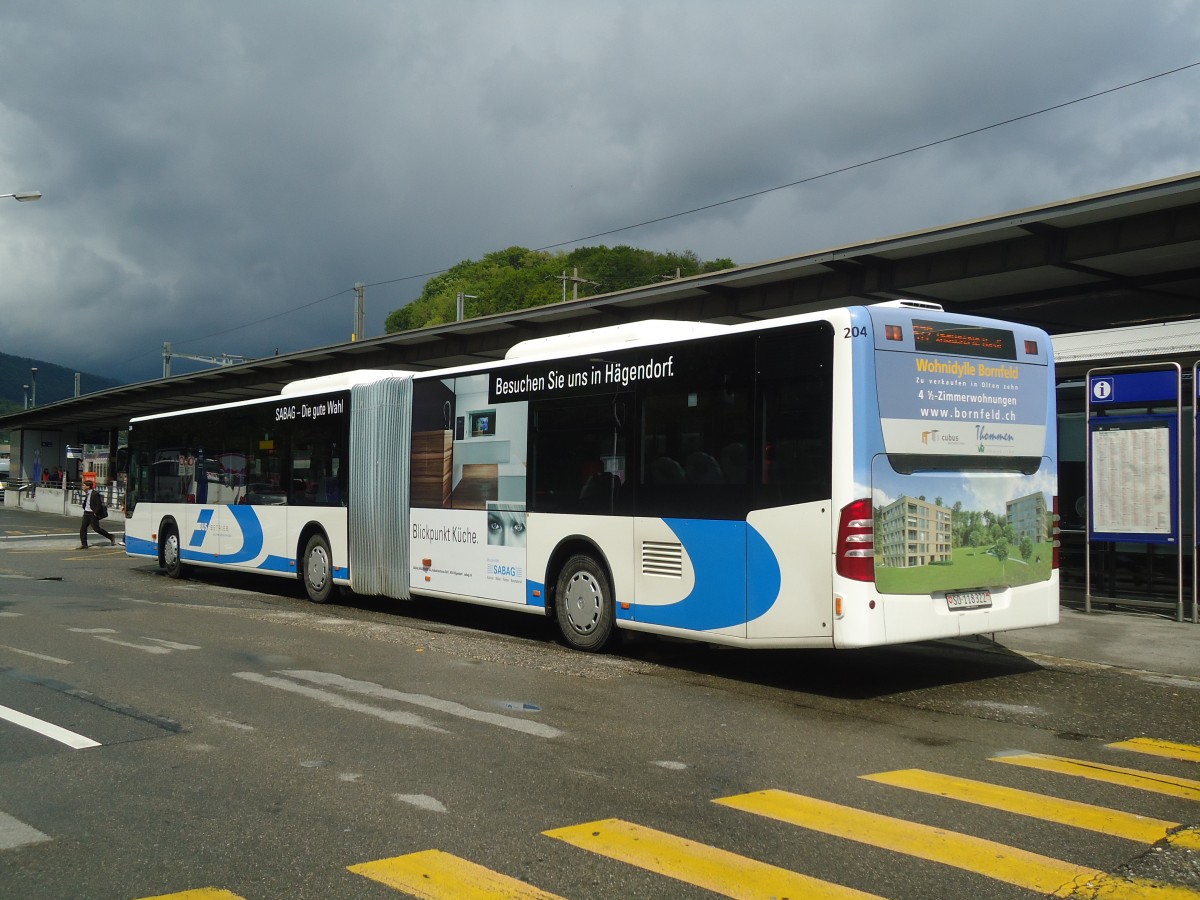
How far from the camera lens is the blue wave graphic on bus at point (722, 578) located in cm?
899

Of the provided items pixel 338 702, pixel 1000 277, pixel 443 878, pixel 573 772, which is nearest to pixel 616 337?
pixel 338 702

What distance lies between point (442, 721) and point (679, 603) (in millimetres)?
2948

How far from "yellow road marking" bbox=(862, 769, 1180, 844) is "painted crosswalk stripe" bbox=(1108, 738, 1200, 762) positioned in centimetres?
158

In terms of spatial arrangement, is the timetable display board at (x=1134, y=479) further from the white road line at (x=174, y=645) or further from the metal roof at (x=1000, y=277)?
the white road line at (x=174, y=645)

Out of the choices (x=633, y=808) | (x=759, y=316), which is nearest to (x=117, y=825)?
(x=633, y=808)

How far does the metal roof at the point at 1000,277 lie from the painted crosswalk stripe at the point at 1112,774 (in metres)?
9.49

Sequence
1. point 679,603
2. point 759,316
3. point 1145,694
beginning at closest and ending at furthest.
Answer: point 1145,694 → point 679,603 → point 759,316

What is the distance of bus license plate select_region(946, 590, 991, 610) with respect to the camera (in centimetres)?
887

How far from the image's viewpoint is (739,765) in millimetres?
6430

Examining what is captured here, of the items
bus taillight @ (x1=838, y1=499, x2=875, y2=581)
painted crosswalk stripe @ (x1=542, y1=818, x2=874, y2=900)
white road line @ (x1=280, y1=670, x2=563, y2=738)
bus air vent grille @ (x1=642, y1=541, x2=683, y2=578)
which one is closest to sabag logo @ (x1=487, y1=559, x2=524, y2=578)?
bus air vent grille @ (x1=642, y1=541, x2=683, y2=578)

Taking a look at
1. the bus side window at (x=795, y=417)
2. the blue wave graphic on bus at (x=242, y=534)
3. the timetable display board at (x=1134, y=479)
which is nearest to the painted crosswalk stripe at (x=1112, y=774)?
the bus side window at (x=795, y=417)

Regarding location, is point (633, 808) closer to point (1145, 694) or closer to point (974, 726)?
point (974, 726)

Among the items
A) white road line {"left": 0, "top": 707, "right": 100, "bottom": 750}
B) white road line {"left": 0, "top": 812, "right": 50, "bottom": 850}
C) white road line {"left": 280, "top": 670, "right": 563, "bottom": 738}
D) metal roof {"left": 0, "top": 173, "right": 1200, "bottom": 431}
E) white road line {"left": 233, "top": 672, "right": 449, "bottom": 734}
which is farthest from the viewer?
metal roof {"left": 0, "top": 173, "right": 1200, "bottom": 431}

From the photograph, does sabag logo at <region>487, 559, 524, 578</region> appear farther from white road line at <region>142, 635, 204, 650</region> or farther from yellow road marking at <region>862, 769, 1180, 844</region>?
yellow road marking at <region>862, 769, 1180, 844</region>
